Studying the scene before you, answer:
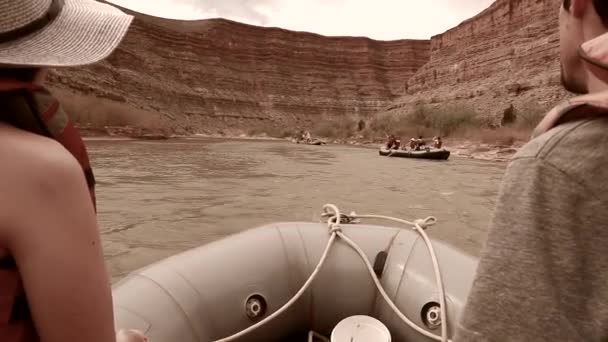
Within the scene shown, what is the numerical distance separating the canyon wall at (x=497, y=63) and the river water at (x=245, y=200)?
836 inches

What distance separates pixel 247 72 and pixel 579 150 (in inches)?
2087

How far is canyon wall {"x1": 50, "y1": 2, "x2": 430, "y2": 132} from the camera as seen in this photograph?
41406mm

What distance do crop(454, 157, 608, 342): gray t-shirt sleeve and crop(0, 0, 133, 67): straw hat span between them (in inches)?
26.9

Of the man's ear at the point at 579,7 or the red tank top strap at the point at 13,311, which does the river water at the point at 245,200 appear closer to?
the red tank top strap at the point at 13,311

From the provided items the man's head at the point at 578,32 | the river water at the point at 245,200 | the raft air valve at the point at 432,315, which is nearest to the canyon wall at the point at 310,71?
the river water at the point at 245,200

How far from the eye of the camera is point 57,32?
0.64m

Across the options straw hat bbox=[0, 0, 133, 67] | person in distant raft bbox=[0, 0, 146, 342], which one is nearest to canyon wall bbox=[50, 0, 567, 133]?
straw hat bbox=[0, 0, 133, 67]

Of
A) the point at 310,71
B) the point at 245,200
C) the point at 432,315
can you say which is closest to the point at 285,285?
the point at 432,315

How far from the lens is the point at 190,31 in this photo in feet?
168

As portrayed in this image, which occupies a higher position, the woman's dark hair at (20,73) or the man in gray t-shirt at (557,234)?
the woman's dark hair at (20,73)

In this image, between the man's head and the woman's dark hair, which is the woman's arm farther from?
the man's head

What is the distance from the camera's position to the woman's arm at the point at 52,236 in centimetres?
50

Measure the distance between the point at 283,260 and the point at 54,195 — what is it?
1.64 m

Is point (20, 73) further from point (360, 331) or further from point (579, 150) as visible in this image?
point (360, 331)
